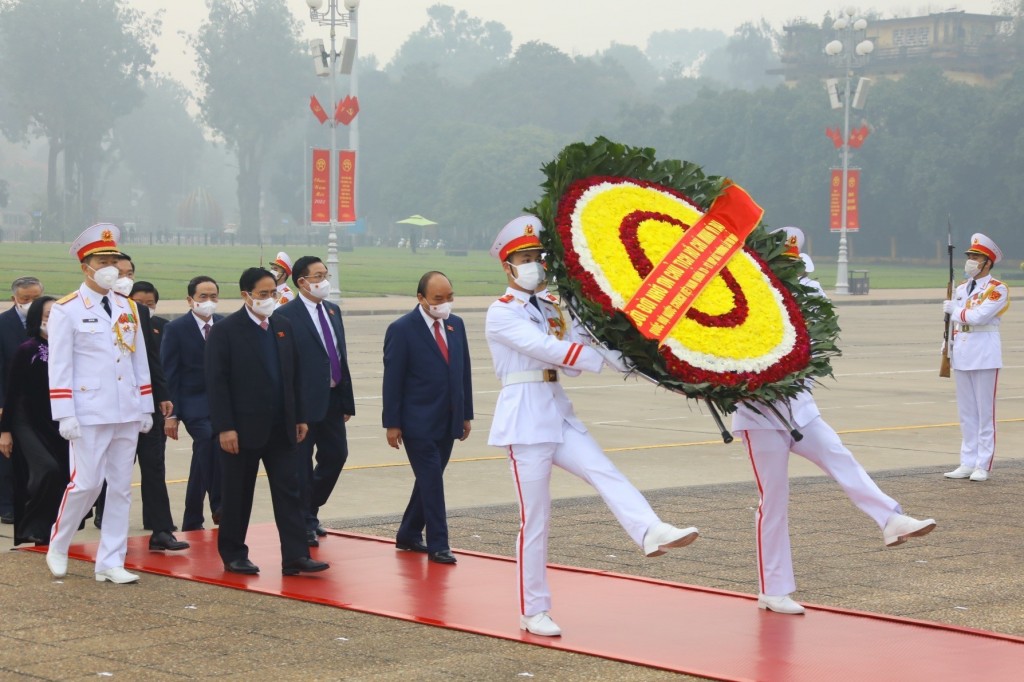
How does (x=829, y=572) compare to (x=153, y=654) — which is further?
(x=829, y=572)

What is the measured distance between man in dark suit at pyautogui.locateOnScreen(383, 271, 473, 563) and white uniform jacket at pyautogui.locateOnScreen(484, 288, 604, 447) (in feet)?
5.51

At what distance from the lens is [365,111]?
398ft

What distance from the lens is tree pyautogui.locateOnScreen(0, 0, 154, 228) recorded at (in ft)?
371

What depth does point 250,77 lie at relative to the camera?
404 feet

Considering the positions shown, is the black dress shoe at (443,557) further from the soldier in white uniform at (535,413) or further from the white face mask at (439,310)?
the soldier in white uniform at (535,413)

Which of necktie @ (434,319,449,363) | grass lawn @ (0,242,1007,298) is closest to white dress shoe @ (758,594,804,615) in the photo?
necktie @ (434,319,449,363)

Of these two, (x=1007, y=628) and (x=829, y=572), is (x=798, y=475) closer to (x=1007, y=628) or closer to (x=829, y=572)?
(x=829, y=572)

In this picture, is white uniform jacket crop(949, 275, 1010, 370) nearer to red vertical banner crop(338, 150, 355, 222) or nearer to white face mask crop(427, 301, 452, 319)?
white face mask crop(427, 301, 452, 319)

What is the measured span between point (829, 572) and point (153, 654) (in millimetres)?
3913

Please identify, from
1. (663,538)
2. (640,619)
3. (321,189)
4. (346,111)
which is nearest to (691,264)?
(663,538)

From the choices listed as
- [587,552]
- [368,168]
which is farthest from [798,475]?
[368,168]

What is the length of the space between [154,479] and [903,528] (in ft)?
14.9

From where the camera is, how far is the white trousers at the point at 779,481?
7539mm

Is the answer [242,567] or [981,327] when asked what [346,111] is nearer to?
[981,327]
